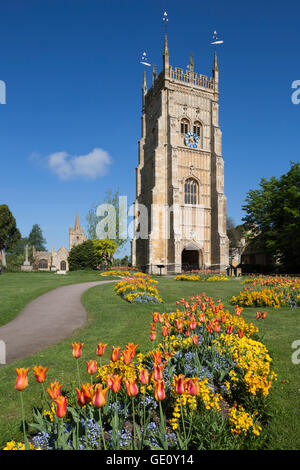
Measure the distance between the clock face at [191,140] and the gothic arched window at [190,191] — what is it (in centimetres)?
458

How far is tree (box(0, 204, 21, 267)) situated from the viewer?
50.4m

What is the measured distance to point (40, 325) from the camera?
8320mm

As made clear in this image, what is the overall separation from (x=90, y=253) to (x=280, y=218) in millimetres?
24605

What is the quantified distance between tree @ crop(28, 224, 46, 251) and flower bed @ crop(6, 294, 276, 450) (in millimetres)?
100068

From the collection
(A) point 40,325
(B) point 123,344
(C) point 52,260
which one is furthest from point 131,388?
(C) point 52,260

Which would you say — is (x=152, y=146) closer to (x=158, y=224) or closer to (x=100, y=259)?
(x=158, y=224)

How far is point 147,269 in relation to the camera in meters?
31.9

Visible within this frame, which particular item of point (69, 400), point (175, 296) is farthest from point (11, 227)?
point (69, 400)

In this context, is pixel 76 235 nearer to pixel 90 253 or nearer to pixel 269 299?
pixel 90 253

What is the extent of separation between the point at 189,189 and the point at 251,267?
12713mm

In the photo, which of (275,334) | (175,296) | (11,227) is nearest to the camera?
(275,334)

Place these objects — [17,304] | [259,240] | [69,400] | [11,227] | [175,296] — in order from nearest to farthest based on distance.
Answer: [69,400] → [17,304] → [175,296] → [259,240] → [11,227]

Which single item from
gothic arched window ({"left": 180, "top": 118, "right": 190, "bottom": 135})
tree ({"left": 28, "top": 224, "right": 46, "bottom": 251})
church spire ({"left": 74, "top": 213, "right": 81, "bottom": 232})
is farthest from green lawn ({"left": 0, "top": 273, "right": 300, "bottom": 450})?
tree ({"left": 28, "top": 224, "right": 46, "bottom": 251})

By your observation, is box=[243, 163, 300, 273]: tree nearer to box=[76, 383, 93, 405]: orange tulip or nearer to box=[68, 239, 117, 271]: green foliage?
box=[68, 239, 117, 271]: green foliage
